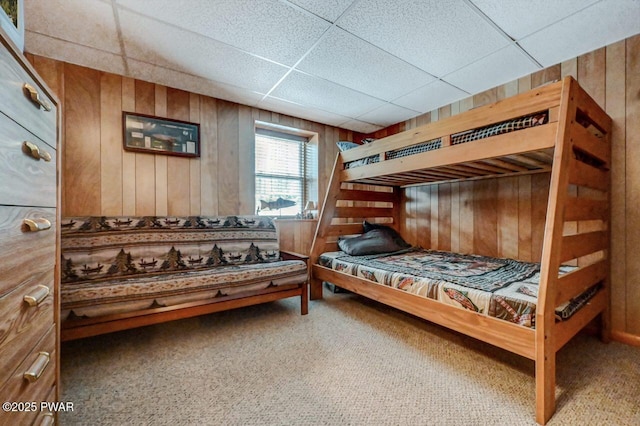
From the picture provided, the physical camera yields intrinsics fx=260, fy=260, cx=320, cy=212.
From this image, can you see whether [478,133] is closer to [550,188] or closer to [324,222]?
[550,188]

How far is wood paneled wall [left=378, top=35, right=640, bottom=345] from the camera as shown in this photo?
5.89 ft

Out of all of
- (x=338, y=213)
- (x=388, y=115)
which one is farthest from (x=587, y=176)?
(x=388, y=115)

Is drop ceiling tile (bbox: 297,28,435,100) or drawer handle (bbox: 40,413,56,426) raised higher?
drop ceiling tile (bbox: 297,28,435,100)

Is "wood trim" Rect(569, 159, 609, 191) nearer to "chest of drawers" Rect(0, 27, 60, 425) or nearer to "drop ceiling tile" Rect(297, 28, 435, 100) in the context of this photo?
"drop ceiling tile" Rect(297, 28, 435, 100)

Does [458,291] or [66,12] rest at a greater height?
[66,12]

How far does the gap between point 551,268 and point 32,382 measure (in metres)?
1.93

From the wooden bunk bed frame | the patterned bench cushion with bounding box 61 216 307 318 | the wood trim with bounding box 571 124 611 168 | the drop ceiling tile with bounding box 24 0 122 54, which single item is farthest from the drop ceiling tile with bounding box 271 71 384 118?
the wood trim with bounding box 571 124 611 168

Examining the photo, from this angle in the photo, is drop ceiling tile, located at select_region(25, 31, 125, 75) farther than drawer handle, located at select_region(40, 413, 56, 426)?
Yes

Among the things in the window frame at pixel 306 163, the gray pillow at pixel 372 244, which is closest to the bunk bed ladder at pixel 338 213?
the gray pillow at pixel 372 244

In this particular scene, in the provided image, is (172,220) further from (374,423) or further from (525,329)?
(525,329)

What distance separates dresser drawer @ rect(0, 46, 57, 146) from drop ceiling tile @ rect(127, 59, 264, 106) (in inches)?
61.8

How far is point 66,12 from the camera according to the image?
1.59 metres

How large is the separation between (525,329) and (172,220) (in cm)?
260

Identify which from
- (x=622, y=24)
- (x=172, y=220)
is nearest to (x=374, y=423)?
(x=172, y=220)
